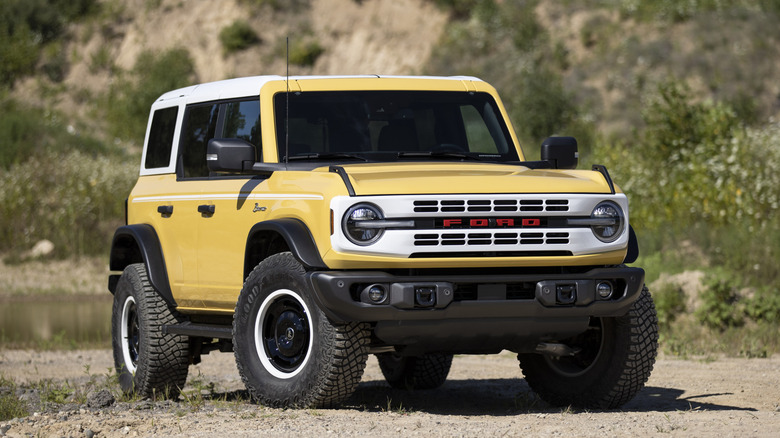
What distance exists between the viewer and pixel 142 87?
4519 cm

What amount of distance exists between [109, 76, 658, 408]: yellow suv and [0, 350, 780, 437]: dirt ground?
375mm

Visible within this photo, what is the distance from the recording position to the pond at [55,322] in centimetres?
1555

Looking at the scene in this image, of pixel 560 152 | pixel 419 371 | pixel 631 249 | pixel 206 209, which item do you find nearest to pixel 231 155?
pixel 206 209

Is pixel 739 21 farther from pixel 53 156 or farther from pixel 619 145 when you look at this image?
pixel 53 156

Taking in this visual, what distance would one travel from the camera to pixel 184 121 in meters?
9.47

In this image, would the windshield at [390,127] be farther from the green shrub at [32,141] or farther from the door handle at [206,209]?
the green shrub at [32,141]

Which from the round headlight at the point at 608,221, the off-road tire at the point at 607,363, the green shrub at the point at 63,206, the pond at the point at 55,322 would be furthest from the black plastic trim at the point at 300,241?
the green shrub at the point at 63,206

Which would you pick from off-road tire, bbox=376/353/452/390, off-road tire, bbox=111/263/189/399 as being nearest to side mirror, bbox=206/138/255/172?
off-road tire, bbox=111/263/189/399

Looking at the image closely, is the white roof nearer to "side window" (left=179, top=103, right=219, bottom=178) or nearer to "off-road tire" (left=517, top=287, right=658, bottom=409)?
"side window" (left=179, top=103, right=219, bottom=178)

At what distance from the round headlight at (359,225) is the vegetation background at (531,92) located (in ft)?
22.6

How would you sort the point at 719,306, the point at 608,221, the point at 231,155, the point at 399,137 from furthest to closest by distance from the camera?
the point at 719,306 → the point at 399,137 → the point at 231,155 → the point at 608,221

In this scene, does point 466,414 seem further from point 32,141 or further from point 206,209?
point 32,141

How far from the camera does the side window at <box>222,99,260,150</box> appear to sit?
8.41 m

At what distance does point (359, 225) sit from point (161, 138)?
361cm
